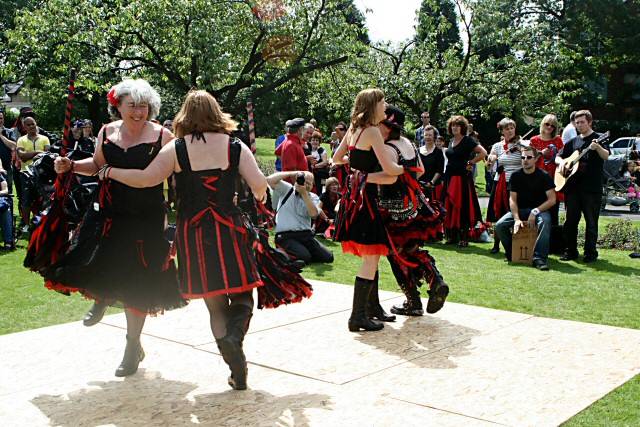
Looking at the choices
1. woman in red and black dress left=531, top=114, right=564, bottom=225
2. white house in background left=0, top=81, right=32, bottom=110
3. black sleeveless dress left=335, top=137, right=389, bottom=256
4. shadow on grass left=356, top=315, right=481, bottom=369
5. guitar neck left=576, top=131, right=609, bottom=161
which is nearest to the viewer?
shadow on grass left=356, top=315, right=481, bottom=369

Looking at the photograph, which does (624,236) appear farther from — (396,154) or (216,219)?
(216,219)

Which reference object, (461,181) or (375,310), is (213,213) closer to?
(375,310)

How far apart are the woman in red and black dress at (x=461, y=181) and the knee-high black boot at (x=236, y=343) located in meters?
6.96

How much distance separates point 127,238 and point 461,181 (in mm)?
7022

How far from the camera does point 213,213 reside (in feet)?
14.6

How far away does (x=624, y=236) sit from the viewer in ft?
36.6

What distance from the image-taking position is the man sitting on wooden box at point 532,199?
9414 millimetres

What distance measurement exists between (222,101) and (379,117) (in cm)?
1324

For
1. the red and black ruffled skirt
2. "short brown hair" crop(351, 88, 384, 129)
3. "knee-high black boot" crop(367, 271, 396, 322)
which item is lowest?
"knee-high black boot" crop(367, 271, 396, 322)

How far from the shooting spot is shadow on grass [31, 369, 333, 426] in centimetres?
410

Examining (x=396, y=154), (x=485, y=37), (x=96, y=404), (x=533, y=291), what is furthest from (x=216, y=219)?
(x=485, y=37)

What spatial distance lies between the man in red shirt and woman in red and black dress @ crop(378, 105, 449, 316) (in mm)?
5452

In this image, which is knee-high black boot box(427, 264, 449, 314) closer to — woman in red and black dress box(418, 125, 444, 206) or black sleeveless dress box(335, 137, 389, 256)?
black sleeveless dress box(335, 137, 389, 256)

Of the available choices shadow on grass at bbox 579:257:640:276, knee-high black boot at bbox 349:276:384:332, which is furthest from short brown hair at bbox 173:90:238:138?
shadow on grass at bbox 579:257:640:276
